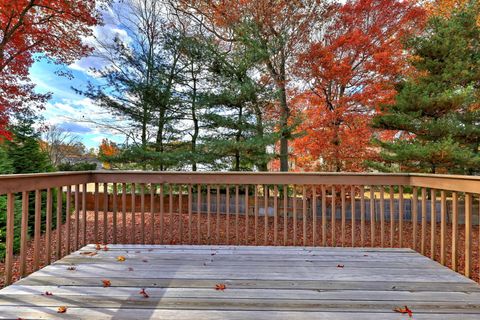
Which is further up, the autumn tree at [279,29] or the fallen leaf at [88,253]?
the autumn tree at [279,29]

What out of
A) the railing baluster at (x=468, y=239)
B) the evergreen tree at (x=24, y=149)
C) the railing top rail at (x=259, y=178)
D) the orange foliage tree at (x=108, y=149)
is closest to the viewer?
the railing baluster at (x=468, y=239)

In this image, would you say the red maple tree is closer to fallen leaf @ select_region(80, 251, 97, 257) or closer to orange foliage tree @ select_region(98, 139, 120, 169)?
orange foliage tree @ select_region(98, 139, 120, 169)

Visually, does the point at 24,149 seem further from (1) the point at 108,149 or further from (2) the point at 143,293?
(2) the point at 143,293

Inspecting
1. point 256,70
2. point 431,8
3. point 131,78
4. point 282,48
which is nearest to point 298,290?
point 256,70

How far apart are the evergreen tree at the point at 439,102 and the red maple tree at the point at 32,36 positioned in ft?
24.1

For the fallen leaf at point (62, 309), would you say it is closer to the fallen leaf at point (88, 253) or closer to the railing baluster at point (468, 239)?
the fallen leaf at point (88, 253)

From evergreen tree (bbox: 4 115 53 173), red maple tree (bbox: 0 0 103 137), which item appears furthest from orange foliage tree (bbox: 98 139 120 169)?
evergreen tree (bbox: 4 115 53 173)

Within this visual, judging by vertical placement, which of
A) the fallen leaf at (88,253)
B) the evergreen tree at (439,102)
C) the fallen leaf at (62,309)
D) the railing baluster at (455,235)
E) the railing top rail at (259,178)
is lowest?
the fallen leaf at (88,253)

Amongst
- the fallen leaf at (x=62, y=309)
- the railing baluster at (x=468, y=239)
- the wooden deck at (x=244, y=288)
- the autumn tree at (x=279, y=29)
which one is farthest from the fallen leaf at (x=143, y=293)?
the autumn tree at (x=279, y=29)

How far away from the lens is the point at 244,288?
199 centimetres

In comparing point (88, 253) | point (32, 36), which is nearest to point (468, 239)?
point (88, 253)

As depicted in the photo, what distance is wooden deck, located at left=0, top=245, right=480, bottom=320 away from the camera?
1.67 meters

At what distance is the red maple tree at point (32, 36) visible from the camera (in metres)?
6.04

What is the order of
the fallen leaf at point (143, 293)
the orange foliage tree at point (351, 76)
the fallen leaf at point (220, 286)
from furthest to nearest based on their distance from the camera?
the orange foliage tree at point (351, 76)
the fallen leaf at point (220, 286)
the fallen leaf at point (143, 293)
